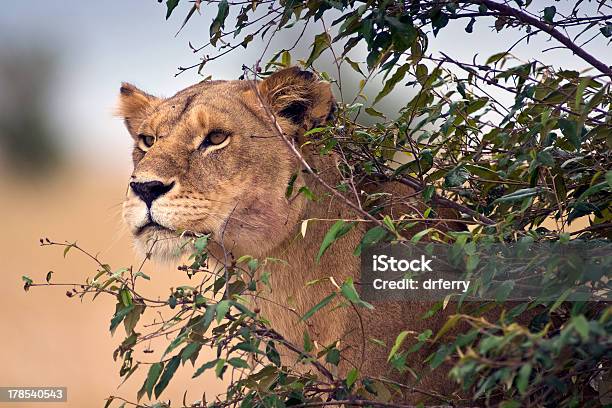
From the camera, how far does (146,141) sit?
3.77 m

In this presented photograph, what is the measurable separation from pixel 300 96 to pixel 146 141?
23.6 inches

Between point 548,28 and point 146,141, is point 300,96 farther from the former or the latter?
point 548,28

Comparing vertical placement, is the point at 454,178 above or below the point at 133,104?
below

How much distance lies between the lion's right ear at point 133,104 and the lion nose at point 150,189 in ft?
2.30

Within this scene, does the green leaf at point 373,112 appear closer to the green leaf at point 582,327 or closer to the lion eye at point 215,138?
the lion eye at point 215,138

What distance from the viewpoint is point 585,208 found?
290 cm

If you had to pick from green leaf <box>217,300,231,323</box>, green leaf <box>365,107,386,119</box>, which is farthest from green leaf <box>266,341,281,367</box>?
green leaf <box>365,107,386,119</box>

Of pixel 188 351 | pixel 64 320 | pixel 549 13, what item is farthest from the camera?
pixel 64 320

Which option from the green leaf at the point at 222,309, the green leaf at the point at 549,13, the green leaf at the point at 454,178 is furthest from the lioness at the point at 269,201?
the green leaf at the point at 222,309

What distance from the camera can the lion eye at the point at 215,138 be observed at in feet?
11.6

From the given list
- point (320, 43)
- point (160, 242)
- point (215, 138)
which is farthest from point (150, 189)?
point (320, 43)

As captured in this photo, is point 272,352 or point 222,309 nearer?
point 222,309

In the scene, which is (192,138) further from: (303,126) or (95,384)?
(95,384)

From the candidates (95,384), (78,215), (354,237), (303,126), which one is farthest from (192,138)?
(78,215)
